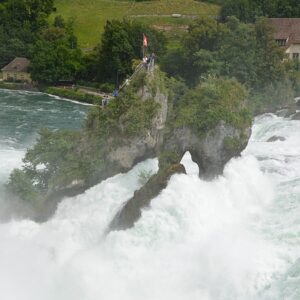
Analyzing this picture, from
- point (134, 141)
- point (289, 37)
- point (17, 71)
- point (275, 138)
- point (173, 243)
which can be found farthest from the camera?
point (17, 71)

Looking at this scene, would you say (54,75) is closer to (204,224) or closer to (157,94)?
(157,94)

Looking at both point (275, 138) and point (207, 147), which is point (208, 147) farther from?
point (275, 138)

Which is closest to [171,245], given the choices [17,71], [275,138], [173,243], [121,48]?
[173,243]

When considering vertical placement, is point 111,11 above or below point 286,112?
below

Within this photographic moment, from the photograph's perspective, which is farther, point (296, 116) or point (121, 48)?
point (121, 48)

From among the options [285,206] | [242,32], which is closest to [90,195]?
[285,206]

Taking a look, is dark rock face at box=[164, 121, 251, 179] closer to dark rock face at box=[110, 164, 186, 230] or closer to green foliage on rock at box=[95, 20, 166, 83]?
dark rock face at box=[110, 164, 186, 230]

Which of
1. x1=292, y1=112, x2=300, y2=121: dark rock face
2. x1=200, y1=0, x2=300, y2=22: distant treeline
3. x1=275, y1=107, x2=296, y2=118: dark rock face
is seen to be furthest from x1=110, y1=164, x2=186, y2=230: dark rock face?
x1=200, y1=0, x2=300, y2=22: distant treeline
